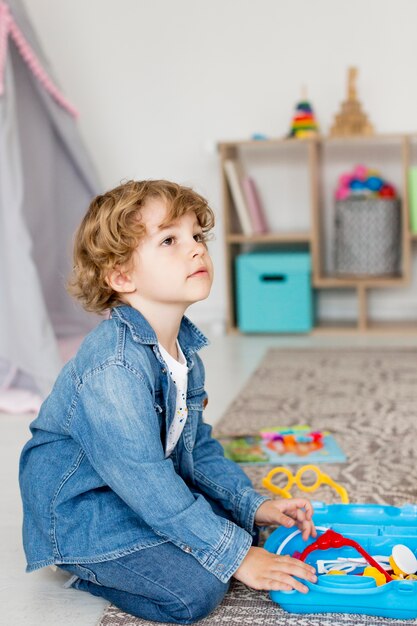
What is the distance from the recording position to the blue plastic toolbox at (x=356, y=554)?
1.12 meters

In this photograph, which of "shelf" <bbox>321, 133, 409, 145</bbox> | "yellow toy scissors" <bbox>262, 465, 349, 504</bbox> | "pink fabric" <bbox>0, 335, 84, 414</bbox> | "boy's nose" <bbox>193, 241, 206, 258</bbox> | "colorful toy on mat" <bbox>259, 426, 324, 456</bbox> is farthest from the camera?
"shelf" <bbox>321, 133, 409, 145</bbox>

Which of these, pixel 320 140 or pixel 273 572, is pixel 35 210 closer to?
pixel 320 140

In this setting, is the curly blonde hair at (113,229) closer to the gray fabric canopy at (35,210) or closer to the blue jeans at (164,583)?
the blue jeans at (164,583)

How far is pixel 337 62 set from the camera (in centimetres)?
342

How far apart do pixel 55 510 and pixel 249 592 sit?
0.30 meters

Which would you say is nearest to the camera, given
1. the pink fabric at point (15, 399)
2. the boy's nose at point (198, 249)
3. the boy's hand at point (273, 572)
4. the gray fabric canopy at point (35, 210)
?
the boy's hand at point (273, 572)

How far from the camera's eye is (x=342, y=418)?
2.15 m

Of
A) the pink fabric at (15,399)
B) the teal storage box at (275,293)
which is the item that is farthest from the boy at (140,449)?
the teal storage box at (275,293)

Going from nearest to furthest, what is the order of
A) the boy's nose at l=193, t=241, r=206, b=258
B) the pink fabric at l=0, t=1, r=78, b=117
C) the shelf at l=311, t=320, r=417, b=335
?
1. the boy's nose at l=193, t=241, r=206, b=258
2. the pink fabric at l=0, t=1, r=78, b=117
3. the shelf at l=311, t=320, r=417, b=335

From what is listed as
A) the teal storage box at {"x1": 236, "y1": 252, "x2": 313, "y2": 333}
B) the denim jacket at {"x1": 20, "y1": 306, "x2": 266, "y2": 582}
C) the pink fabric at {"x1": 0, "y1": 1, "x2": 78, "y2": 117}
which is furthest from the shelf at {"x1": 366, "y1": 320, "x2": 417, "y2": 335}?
the denim jacket at {"x1": 20, "y1": 306, "x2": 266, "y2": 582}

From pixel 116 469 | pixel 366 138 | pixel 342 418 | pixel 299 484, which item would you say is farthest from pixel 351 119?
pixel 116 469

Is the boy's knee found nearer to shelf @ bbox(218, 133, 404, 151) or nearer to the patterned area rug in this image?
the patterned area rug

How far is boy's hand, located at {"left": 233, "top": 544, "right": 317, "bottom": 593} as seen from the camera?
112 cm

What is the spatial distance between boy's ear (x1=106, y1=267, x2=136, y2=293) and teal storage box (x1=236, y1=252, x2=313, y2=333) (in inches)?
81.8
